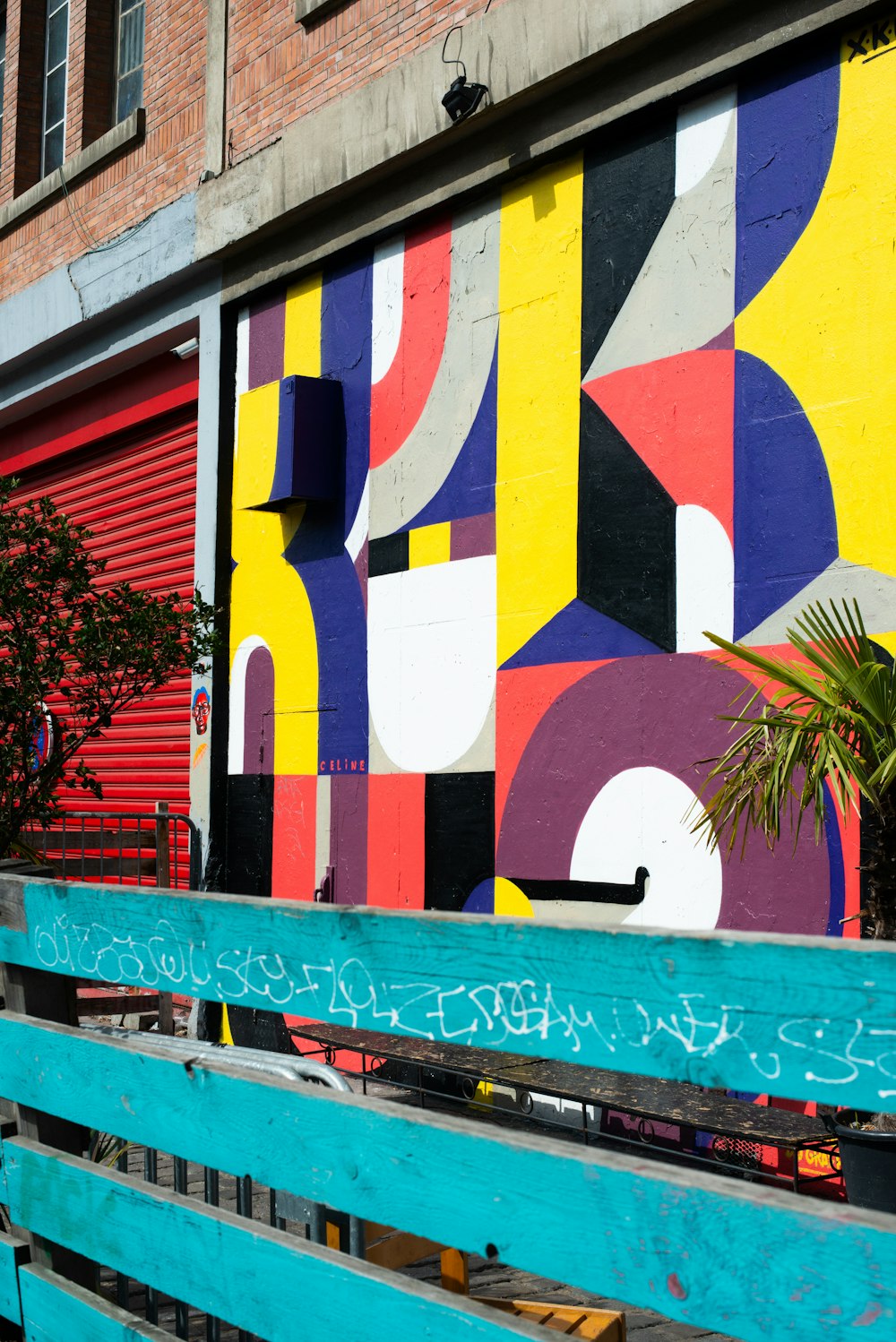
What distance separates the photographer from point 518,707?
7.48 meters

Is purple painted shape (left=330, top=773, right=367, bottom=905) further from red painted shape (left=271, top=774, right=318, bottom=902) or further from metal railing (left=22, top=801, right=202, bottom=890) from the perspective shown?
metal railing (left=22, top=801, right=202, bottom=890)

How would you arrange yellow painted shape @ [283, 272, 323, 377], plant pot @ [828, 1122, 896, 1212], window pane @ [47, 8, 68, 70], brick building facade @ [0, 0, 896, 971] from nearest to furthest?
1. plant pot @ [828, 1122, 896, 1212]
2. brick building facade @ [0, 0, 896, 971]
3. yellow painted shape @ [283, 272, 323, 377]
4. window pane @ [47, 8, 68, 70]

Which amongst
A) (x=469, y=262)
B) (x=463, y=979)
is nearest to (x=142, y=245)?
(x=469, y=262)

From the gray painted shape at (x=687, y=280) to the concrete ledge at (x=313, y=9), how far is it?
367cm

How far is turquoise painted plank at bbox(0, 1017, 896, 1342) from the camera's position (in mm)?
1744

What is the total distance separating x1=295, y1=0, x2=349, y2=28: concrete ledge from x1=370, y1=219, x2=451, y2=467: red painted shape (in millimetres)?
1907

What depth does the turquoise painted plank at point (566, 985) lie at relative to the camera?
1.81m

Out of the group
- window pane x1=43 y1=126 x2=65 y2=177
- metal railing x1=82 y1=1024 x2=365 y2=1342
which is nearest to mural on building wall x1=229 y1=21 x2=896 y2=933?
metal railing x1=82 y1=1024 x2=365 y2=1342

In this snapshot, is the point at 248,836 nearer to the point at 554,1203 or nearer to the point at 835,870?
the point at 835,870

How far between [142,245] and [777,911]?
311 inches

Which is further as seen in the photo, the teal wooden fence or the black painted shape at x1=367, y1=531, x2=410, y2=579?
the black painted shape at x1=367, y1=531, x2=410, y2=579

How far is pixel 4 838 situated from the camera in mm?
6641

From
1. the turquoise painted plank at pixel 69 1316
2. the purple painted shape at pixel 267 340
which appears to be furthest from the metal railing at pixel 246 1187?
the purple painted shape at pixel 267 340

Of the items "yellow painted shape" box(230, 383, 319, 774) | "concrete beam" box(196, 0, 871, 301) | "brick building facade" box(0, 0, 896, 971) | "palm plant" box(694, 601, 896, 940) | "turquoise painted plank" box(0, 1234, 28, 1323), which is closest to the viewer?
"turquoise painted plank" box(0, 1234, 28, 1323)
